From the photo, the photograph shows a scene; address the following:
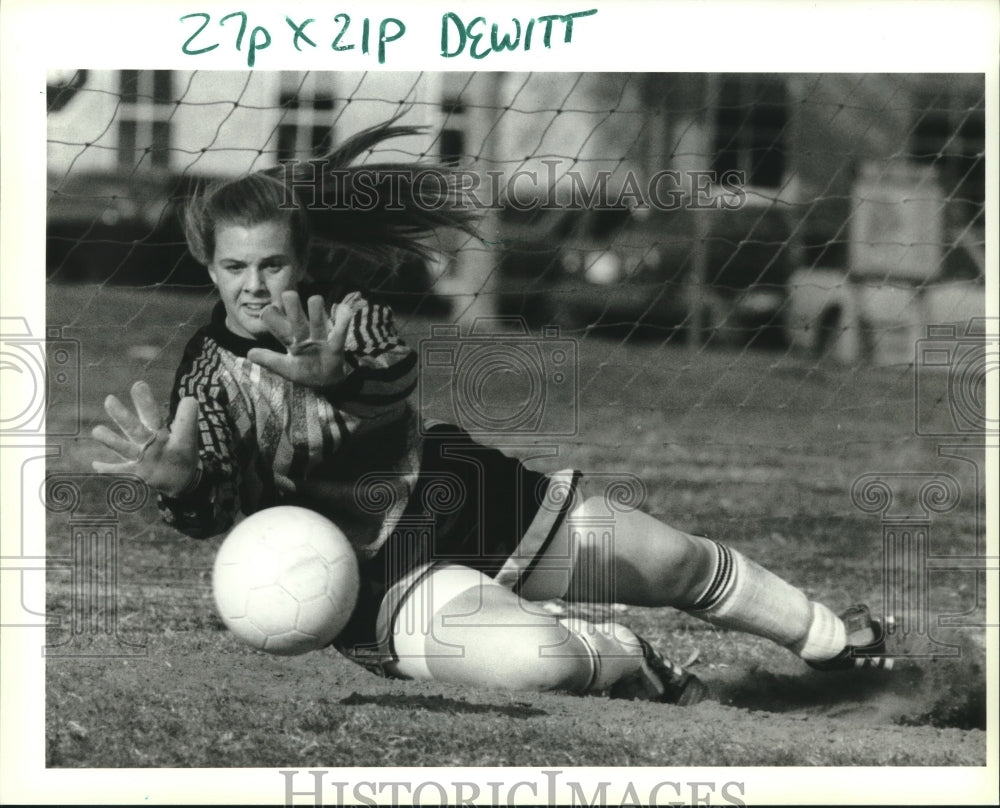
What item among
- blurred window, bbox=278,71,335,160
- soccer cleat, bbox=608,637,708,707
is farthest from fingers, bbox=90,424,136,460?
soccer cleat, bbox=608,637,708,707

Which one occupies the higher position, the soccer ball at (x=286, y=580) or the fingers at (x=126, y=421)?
the fingers at (x=126, y=421)

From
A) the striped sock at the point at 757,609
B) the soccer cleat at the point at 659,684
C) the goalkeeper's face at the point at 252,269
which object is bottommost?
the soccer cleat at the point at 659,684

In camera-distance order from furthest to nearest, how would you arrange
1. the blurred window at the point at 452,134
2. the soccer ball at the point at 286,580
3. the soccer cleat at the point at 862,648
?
the soccer cleat at the point at 862,648
the blurred window at the point at 452,134
the soccer ball at the point at 286,580

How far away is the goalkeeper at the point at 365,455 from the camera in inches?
112

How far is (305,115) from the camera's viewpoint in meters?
2.84

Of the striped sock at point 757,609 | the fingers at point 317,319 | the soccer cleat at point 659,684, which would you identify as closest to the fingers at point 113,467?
the fingers at point 317,319

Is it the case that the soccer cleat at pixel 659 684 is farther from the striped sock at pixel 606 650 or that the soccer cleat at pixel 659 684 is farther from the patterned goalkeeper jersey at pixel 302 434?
the patterned goalkeeper jersey at pixel 302 434

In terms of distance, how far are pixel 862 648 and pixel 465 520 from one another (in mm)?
898

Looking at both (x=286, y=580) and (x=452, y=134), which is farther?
(x=452, y=134)

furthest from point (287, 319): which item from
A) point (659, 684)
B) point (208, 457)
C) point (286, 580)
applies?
point (659, 684)

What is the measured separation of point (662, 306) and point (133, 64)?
1206 mm

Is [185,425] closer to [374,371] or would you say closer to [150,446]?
[150,446]

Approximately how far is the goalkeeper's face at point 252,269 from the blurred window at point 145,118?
0.68 ft

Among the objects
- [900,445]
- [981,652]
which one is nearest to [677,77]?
[900,445]
